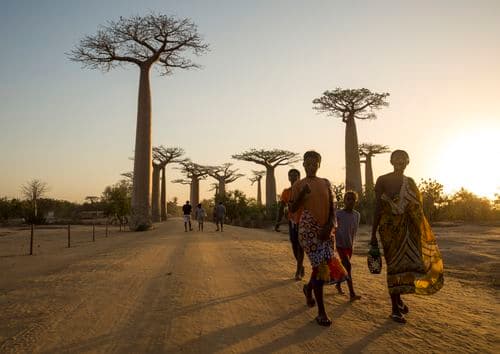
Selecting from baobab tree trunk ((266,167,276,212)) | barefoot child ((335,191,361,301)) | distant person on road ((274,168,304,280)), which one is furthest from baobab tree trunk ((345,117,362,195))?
barefoot child ((335,191,361,301))

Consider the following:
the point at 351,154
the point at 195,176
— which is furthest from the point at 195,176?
the point at 351,154

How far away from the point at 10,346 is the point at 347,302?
3.20m

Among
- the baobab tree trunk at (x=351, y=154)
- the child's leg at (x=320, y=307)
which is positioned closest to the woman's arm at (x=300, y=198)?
the child's leg at (x=320, y=307)

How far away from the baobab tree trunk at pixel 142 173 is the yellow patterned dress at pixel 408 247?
1758 cm

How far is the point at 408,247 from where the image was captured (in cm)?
412

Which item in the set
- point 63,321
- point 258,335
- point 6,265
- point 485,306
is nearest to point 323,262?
point 258,335

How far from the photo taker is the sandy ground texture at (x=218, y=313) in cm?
329

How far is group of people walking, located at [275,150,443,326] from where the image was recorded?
407 cm

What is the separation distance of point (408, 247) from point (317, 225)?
0.85 metres

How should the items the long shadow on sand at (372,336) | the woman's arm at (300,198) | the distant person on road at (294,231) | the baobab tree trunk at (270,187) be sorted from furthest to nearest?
the baobab tree trunk at (270,187) → the distant person on road at (294,231) → the woman's arm at (300,198) → the long shadow on sand at (372,336)

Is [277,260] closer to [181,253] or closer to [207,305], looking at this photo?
[181,253]

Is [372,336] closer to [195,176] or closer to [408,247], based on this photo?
[408,247]

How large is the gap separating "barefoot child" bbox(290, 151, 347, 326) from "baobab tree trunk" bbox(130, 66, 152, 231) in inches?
676

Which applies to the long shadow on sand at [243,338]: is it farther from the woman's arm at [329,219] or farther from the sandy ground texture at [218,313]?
the woman's arm at [329,219]
